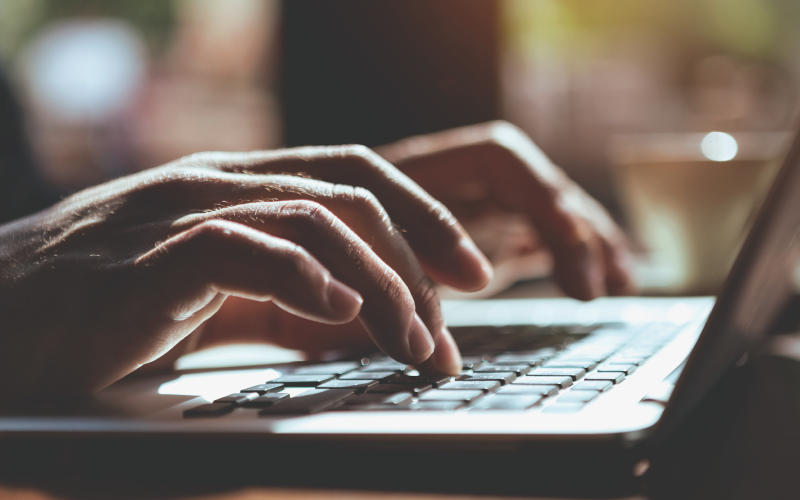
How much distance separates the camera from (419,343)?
400mm

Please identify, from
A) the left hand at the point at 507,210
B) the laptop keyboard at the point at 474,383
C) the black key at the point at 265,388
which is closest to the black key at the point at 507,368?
the laptop keyboard at the point at 474,383

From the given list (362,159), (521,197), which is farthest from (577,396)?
(521,197)

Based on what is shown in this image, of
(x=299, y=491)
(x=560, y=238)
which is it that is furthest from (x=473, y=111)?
(x=299, y=491)

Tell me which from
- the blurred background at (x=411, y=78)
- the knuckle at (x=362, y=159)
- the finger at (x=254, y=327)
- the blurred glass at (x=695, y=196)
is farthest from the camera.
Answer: the blurred background at (x=411, y=78)

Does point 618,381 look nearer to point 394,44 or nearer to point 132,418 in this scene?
point 132,418

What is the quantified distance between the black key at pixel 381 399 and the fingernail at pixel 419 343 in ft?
0.16

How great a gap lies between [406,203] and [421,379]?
0.50 feet

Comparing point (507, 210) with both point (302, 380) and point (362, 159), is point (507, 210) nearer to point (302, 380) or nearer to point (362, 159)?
point (362, 159)

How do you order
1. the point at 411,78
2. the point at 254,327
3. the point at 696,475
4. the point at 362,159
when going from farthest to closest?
the point at 411,78 → the point at 254,327 → the point at 362,159 → the point at 696,475

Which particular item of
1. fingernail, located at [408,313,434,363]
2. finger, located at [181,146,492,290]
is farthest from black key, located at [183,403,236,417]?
finger, located at [181,146,492,290]

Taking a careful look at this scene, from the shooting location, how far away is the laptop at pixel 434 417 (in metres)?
0.27

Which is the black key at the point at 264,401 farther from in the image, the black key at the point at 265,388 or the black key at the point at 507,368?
the black key at the point at 507,368

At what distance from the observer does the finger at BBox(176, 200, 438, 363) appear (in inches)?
15.7

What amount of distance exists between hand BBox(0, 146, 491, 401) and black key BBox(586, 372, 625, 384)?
0.26 ft
